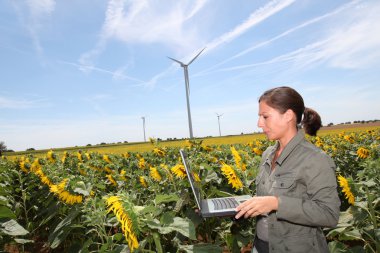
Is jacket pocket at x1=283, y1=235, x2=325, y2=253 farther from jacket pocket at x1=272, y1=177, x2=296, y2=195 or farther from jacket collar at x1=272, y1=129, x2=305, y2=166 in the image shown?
jacket collar at x1=272, y1=129, x2=305, y2=166

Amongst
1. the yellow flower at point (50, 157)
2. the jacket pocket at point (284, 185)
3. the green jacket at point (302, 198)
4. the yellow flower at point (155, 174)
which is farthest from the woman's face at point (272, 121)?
the yellow flower at point (50, 157)

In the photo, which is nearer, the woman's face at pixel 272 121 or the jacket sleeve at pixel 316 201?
the jacket sleeve at pixel 316 201

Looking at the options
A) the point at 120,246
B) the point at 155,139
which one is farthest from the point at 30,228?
the point at 120,246

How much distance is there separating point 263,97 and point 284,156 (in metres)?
0.44

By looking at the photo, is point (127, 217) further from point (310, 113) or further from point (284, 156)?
point (310, 113)

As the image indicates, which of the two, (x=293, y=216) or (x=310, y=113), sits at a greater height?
(x=310, y=113)

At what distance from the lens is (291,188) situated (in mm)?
2150

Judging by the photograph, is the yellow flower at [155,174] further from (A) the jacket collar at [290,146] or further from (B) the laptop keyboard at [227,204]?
(A) the jacket collar at [290,146]

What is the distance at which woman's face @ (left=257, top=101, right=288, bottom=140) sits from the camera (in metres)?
2.28

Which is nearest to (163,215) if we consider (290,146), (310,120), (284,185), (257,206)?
(257,206)

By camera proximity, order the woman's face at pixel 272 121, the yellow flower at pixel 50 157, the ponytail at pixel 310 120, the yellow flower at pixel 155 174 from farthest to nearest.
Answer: the yellow flower at pixel 50 157 < the yellow flower at pixel 155 174 < the ponytail at pixel 310 120 < the woman's face at pixel 272 121

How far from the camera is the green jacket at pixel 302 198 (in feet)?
6.57

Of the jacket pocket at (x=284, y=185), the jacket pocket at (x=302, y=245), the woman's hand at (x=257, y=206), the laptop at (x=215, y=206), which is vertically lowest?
the jacket pocket at (x=302, y=245)

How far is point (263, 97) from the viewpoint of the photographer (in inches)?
92.9
